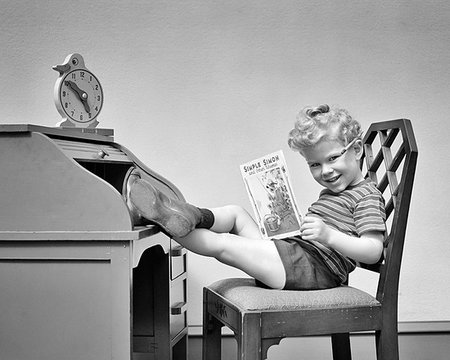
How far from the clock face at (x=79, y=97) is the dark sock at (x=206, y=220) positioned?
545mm

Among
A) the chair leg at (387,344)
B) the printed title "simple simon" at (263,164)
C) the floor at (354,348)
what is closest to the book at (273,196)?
the printed title "simple simon" at (263,164)

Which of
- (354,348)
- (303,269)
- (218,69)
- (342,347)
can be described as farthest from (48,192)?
(354,348)

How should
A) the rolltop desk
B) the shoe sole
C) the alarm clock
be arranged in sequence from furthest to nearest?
1. the alarm clock
2. the shoe sole
3. the rolltop desk

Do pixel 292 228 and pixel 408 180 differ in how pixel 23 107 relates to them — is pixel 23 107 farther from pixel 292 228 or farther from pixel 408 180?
pixel 408 180

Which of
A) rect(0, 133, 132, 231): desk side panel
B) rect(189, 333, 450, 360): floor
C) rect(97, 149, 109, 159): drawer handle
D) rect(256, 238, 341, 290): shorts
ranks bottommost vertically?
rect(189, 333, 450, 360): floor

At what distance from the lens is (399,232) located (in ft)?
5.71

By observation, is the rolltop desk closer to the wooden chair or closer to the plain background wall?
the wooden chair

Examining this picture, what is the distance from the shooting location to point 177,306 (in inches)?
86.6

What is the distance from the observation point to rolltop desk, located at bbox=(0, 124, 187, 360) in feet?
5.08

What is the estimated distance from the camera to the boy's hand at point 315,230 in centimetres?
173

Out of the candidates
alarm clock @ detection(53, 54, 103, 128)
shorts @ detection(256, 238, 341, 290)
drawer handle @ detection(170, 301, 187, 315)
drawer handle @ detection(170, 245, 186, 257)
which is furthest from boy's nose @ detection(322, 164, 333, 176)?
alarm clock @ detection(53, 54, 103, 128)

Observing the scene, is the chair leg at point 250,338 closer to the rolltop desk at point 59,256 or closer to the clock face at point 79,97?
the rolltop desk at point 59,256

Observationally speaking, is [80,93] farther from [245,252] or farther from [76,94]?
[245,252]

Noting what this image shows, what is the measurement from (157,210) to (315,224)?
401 millimetres
